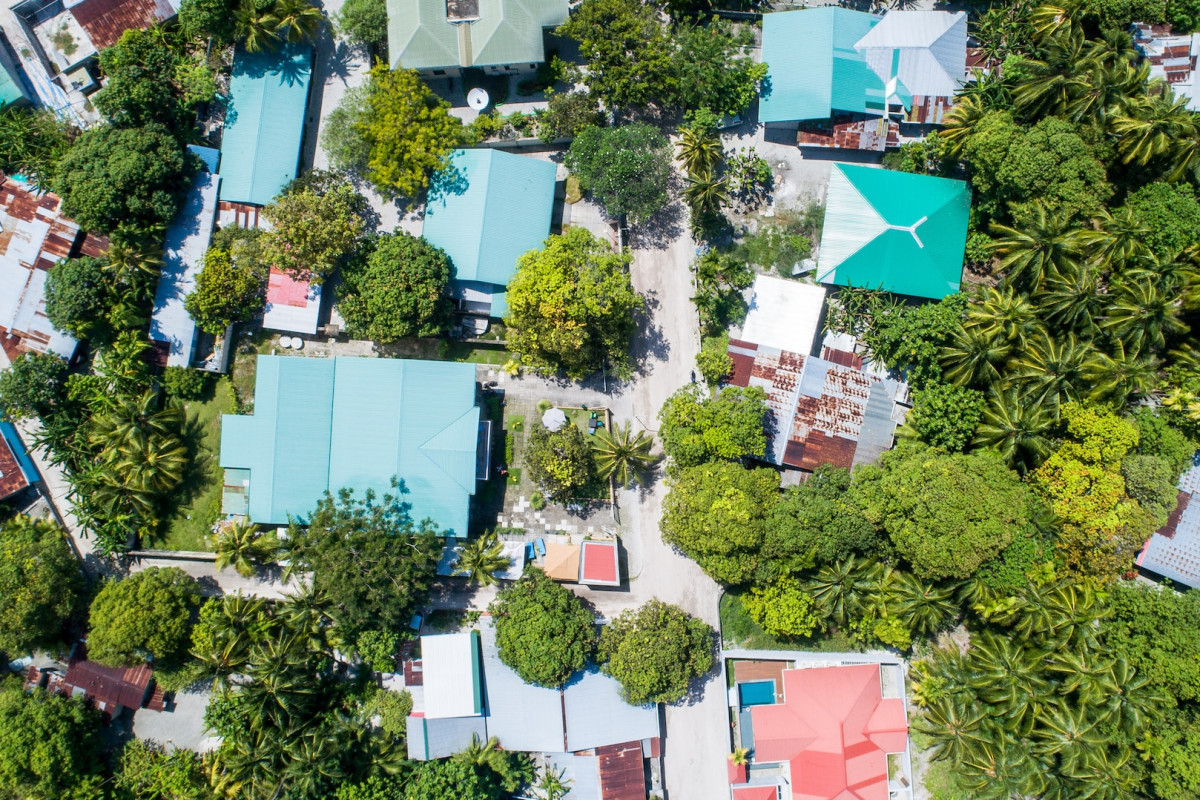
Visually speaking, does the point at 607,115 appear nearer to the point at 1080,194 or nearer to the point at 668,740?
the point at 1080,194

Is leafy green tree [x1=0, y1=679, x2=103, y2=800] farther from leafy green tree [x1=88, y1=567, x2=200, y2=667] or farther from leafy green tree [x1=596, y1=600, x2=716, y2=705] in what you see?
leafy green tree [x1=596, y1=600, x2=716, y2=705]

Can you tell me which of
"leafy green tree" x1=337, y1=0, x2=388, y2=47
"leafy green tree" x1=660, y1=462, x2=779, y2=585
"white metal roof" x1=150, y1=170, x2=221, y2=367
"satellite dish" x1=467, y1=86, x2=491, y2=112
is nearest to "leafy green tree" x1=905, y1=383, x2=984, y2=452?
"leafy green tree" x1=660, y1=462, x2=779, y2=585

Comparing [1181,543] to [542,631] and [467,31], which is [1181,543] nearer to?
[542,631]

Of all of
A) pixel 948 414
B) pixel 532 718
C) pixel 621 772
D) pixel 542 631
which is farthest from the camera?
pixel 621 772

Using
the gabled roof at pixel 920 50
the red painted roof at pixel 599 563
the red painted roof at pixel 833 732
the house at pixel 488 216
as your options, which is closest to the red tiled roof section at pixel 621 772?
the red painted roof at pixel 833 732

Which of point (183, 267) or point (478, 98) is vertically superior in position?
point (478, 98)

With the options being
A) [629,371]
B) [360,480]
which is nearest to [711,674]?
[629,371]

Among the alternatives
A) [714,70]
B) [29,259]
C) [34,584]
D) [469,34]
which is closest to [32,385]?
[29,259]
